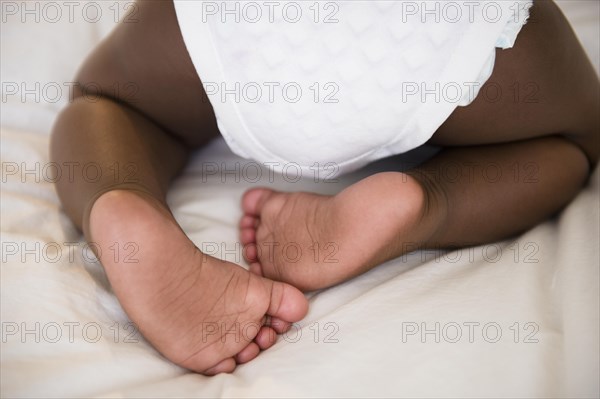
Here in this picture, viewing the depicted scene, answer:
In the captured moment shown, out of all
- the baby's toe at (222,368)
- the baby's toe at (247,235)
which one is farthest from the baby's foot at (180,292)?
the baby's toe at (247,235)

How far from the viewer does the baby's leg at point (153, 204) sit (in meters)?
0.58

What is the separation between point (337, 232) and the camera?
25.6 inches

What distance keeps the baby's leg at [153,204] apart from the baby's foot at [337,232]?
47 millimetres

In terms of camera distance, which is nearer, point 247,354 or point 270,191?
point 247,354

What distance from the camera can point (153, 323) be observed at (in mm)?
586

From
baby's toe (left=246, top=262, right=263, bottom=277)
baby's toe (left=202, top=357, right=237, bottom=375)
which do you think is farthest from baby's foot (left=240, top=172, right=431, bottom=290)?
baby's toe (left=202, top=357, right=237, bottom=375)

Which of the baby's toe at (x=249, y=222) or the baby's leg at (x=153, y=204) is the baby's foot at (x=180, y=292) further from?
the baby's toe at (x=249, y=222)

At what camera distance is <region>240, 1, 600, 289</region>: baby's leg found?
0.64 metres

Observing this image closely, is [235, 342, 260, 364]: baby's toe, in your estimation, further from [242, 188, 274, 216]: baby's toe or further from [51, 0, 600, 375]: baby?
[242, 188, 274, 216]: baby's toe

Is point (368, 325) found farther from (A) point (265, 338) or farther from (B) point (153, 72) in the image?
(B) point (153, 72)

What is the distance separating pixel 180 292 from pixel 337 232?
0.18 m

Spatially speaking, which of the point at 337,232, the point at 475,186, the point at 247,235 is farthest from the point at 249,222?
the point at 475,186

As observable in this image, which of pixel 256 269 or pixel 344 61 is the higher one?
pixel 344 61

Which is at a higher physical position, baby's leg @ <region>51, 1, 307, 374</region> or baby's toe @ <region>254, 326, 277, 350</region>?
baby's leg @ <region>51, 1, 307, 374</region>
